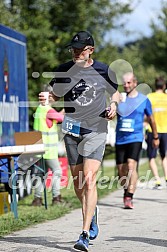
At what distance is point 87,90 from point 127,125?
4137 millimetres

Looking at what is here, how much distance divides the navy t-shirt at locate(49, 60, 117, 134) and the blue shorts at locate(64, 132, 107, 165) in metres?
0.08

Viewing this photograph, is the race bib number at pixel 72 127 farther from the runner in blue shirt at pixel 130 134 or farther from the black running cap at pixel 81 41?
the runner in blue shirt at pixel 130 134

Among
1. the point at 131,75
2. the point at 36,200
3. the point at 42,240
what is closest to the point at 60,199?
the point at 36,200

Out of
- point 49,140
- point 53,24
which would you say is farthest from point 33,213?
point 53,24

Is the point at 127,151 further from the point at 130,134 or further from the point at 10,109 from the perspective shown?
the point at 10,109

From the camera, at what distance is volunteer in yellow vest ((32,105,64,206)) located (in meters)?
12.0

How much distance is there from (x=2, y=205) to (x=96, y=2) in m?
16.8

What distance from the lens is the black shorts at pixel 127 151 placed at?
11.6 meters

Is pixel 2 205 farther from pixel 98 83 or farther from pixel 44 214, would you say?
pixel 98 83

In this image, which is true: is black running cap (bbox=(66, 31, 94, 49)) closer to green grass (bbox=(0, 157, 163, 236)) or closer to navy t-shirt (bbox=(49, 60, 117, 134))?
navy t-shirt (bbox=(49, 60, 117, 134))

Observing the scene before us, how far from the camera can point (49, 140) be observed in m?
12.2

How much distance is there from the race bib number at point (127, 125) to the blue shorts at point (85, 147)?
156 inches

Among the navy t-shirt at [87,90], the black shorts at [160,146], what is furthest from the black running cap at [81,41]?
the black shorts at [160,146]

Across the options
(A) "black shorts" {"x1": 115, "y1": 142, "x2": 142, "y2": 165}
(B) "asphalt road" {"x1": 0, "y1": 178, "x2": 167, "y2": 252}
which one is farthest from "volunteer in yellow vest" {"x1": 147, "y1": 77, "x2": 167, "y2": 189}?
(A) "black shorts" {"x1": 115, "y1": 142, "x2": 142, "y2": 165}
